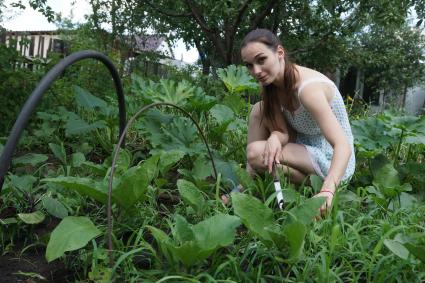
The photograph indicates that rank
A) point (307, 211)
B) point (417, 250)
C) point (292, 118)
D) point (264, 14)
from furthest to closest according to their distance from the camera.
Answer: point (264, 14) → point (292, 118) → point (307, 211) → point (417, 250)

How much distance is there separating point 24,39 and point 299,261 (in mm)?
3053

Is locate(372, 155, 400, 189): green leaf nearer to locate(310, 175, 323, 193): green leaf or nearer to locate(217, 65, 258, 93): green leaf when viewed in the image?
locate(310, 175, 323, 193): green leaf

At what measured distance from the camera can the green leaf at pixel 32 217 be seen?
1708 millimetres

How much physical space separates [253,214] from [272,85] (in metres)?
1.18

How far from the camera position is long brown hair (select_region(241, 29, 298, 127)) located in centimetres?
232

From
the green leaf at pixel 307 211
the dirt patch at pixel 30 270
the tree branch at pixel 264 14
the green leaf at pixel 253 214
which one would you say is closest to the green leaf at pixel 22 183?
the dirt patch at pixel 30 270

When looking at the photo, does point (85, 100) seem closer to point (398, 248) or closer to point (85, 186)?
point (85, 186)

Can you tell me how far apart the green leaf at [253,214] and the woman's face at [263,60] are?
0.96m

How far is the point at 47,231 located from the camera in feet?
6.04

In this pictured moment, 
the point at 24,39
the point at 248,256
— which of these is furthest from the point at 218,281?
the point at 24,39

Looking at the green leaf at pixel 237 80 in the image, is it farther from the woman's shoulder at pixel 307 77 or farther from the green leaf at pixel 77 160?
the green leaf at pixel 77 160

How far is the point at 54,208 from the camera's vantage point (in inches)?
71.4

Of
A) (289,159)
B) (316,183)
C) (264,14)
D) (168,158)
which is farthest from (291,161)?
(264,14)

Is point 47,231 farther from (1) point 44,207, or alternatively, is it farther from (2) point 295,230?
(2) point 295,230
